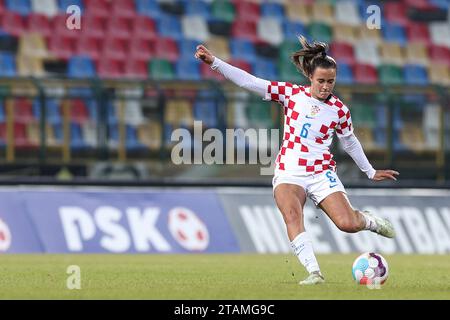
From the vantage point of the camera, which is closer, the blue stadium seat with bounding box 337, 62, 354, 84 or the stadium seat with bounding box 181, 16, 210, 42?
the stadium seat with bounding box 181, 16, 210, 42

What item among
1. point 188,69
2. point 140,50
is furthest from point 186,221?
point 140,50

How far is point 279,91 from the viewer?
1194 cm

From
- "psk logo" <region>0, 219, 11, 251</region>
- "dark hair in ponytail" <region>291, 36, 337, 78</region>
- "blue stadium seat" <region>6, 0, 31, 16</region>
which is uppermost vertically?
"blue stadium seat" <region>6, 0, 31, 16</region>

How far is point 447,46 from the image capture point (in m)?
27.8

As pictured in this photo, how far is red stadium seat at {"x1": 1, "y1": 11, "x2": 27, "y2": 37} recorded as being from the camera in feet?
76.7

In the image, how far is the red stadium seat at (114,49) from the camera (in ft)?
78.9

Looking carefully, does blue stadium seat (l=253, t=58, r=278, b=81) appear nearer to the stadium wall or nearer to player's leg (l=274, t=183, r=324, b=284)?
the stadium wall

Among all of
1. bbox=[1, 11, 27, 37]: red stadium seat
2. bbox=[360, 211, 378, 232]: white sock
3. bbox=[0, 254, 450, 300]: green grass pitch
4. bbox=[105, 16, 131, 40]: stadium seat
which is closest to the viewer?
bbox=[0, 254, 450, 300]: green grass pitch

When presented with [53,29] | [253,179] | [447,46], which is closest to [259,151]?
[253,179]

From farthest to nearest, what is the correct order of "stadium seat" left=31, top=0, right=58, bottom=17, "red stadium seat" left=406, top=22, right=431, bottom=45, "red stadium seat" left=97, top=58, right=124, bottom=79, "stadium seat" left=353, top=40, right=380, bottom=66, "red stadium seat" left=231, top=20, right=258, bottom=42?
"red stadium seat" left=406, top=22, right=431, bottom=45
"stadium seat" left=353, top=40, right=380, bottom=66
"red stadium seat" left=231, top=20, right=258, bottom=42
"stadium seat" left=31, top=0, right=58, bottom=17
"red stadium seat" left=97, top=58, right=124, bottom=79

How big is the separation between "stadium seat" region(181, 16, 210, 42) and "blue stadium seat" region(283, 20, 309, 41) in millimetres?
1714

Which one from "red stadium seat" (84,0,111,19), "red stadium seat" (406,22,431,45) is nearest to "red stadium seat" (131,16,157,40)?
"red stadium seat" (84,0,111,19)

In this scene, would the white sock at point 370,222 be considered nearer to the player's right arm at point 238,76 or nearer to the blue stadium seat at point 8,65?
the player's right arm at point 238,76
